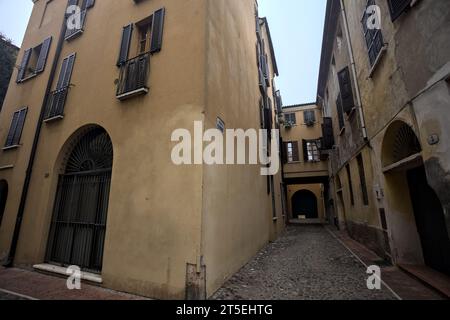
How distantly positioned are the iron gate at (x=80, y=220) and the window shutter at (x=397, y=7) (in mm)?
6980

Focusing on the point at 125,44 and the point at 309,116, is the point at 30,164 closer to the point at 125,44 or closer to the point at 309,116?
the point at 125,44

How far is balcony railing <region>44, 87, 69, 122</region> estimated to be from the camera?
6.34 meters

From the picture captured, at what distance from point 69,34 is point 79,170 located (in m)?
4.84

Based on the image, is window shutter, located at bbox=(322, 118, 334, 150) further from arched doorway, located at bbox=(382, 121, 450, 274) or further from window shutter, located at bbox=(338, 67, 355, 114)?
arched doorway, located at bbox=(382, 121, 450, 274)

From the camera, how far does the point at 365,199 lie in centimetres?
772

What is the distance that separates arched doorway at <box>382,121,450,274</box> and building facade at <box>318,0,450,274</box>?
20mm

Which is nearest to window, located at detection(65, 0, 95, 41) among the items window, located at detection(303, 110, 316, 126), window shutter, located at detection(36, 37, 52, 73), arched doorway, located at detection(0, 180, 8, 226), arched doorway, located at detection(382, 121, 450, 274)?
window shutter, located at detection(36, 37, 52, 73)

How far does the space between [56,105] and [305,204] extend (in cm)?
2547

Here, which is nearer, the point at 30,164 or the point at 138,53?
the point at 138,53

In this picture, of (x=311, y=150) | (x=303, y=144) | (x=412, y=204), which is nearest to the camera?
(x=412, y=204)

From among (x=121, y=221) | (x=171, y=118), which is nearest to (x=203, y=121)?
(x=171, y=118)

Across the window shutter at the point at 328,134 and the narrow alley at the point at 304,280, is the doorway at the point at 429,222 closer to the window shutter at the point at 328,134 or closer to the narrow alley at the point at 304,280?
the narrow alley at the point at 304,280

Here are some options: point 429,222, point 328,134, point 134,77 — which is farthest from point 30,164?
point 328,134

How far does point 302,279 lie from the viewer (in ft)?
15.6
